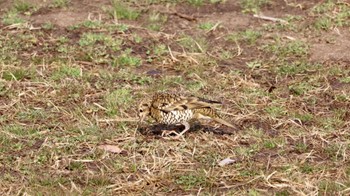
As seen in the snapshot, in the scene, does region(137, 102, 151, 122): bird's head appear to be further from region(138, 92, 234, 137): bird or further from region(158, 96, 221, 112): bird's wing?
region(158, 96, 221, 112): bird's wing

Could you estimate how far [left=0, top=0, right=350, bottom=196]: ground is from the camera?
8266 millimetres

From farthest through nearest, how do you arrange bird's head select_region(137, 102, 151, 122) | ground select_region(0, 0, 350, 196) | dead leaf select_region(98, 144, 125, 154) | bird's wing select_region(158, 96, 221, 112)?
bird's head select_region(137, 102, 151, 122)
bird's wing select_region(158, 96, 221, 112)
dead leaf select_region(98, 144, 125, 154)
ground select_region(0, 0, 350, 196)

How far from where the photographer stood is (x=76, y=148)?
894 centimetres

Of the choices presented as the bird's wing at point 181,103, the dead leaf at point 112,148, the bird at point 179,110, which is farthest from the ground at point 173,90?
the bird's wing at point 181,103

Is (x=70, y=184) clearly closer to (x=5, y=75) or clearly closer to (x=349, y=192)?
(x=349, y=192)

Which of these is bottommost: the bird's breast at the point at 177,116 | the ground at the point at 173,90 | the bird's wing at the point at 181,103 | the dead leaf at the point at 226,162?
the ground at the point at 173,90

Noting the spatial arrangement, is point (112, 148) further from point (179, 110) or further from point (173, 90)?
point (173, 90)

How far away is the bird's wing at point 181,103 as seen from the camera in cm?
914

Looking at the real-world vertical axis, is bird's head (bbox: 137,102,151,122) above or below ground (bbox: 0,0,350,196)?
above

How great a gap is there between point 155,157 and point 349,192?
76.9 inches

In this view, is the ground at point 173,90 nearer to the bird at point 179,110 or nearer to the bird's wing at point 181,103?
the bird at point 179,110

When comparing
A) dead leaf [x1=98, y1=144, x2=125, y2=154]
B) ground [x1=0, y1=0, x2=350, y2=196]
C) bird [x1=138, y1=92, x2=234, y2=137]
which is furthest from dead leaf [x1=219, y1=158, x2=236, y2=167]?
dead leaf [x1=98, y1=144, x2=125, y2=154]

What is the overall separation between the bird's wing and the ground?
0.33 m

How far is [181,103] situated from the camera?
917cm
